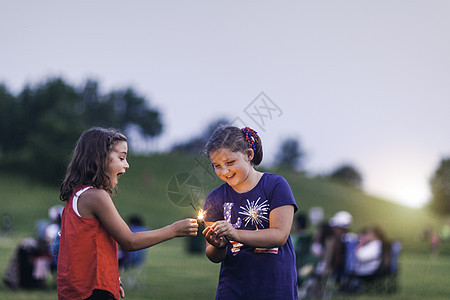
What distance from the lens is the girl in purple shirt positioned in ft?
11.2

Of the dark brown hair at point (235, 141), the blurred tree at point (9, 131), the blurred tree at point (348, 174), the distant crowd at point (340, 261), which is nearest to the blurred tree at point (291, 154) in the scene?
the blurred tree at point (348, 174)

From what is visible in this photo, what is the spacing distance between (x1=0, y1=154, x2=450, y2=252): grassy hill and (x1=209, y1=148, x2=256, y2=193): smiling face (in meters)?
44.7

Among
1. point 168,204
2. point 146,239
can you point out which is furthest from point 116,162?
point 168,204

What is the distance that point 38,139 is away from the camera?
66.4 metres

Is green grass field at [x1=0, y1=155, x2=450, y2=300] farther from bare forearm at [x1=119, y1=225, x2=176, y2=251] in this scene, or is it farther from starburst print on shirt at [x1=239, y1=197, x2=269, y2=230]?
bare forearm at [x1=119, y1=225, x2=176, y2=251]

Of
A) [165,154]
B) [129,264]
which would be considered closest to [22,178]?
[165,154]

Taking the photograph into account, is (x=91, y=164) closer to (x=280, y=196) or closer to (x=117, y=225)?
(x=117, y=225)

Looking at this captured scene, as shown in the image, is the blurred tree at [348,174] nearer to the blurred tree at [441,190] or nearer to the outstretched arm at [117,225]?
the blurred tree at [441,190]

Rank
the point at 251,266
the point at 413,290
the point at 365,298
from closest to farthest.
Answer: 1. the point at 251,266
2. the point at 365,298
3. the point at 413,290

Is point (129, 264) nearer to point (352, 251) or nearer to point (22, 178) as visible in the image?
point (352, 251)

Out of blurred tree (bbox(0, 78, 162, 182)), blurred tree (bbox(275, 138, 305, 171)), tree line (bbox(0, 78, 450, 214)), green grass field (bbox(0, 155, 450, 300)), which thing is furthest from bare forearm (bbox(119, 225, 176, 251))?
blurred tree (bbox(275, 138, 305, 171))

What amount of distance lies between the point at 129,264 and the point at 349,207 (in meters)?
58.9

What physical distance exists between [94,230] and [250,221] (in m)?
0.98

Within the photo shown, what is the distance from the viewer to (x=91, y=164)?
10.8ft
